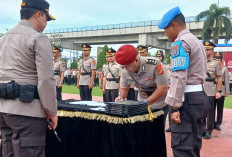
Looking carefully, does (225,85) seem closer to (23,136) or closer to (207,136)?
(207,136)

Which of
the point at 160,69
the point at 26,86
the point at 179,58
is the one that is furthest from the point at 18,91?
the point at 160,69

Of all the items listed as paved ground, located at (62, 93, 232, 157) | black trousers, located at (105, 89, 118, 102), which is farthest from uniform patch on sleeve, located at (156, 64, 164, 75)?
black trousers, located at (105, 89, 118, 102)

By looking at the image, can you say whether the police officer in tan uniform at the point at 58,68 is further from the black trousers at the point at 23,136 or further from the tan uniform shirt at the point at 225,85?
the black trousers at the point at 23,136

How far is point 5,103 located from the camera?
2.25m

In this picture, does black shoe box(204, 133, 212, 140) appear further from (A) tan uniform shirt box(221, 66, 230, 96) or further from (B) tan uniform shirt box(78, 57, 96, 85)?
(B) tan uniform shirt box(78, 57, 96, 85)

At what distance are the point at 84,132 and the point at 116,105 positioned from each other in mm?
612

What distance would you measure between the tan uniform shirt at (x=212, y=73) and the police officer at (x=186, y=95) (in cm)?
296

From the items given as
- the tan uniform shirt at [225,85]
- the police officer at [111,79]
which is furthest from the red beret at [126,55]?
the police officer at [111,79]

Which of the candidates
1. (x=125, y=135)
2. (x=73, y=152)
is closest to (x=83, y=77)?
(x=73, y=152)

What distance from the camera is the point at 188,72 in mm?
2494

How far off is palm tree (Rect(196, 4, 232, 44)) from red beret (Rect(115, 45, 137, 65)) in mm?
25595

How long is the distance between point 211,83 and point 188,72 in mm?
3147

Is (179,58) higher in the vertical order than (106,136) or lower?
higher

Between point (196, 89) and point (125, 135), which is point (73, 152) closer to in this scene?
point (125, 135)
